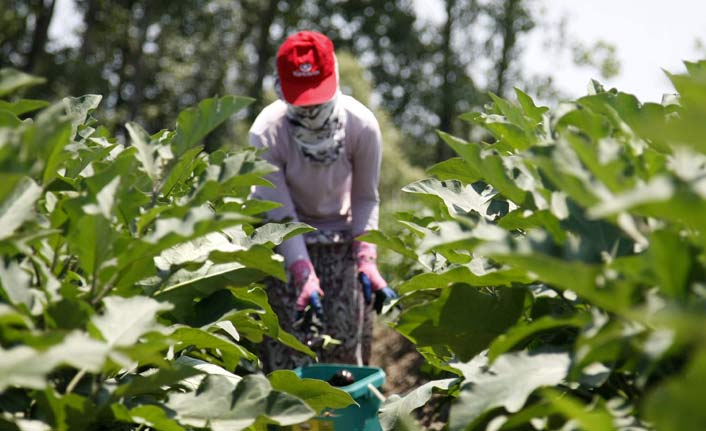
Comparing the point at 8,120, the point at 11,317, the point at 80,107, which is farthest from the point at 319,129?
the point at 11,317

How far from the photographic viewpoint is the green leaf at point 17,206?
134 centimetres

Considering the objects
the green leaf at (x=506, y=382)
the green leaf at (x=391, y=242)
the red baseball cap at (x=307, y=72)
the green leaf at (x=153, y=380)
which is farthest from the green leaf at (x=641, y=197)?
the red baseball cap at (x=307, y=72)

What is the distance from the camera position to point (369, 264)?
4.16 metres

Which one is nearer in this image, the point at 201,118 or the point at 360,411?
the point at 201,118

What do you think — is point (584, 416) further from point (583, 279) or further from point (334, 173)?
point (334, 173)

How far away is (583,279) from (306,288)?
2810 mm

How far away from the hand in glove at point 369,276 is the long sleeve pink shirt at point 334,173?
11 centimetres

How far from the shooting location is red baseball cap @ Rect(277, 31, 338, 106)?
404cm

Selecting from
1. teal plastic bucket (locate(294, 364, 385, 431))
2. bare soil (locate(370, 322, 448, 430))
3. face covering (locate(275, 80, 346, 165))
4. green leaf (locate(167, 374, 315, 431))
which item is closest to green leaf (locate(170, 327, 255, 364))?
green leaf (locate(167, 374, 315, 431))

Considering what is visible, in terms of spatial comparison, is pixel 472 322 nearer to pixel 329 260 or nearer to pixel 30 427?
pixel 30 427

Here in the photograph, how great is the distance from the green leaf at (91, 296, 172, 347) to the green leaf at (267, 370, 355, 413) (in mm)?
445

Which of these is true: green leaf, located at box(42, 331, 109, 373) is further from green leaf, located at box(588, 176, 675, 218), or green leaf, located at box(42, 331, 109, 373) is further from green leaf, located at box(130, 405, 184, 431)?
green leaf, located at box(588, 176, 675, 218)

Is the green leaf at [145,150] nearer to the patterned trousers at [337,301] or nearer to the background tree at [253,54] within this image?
the patterned trousers at [337,301]

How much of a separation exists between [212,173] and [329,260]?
113 inches
